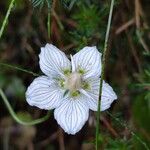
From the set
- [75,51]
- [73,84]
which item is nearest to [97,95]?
[73,84]

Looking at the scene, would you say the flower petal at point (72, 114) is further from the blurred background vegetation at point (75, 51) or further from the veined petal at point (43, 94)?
the blurred background vegetation at point (75, 51)

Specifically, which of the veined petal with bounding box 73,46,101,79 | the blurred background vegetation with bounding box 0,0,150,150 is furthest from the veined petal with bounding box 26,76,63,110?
the blurred background vegetation with bounding box 0,0,150,150

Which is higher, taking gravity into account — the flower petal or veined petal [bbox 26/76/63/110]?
veined petal [bbox 26/76/63/110]

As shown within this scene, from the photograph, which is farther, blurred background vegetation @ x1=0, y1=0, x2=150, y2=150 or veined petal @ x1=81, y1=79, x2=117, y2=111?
blurred background vegetation @ x1=0, y1=0, x2=150, y2=150

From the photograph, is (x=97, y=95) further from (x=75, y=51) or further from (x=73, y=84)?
(x=75, y=51)

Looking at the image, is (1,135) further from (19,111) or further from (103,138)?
(103,138)

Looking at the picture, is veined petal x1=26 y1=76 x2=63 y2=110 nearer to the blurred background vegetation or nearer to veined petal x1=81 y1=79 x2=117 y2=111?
veined petal x1=81 y1=79 x2=117 y2=111
